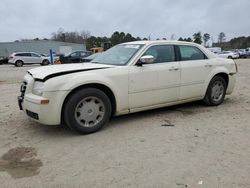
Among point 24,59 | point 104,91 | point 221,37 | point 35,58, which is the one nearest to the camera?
point 104,91

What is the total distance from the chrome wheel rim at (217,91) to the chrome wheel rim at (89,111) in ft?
9.74

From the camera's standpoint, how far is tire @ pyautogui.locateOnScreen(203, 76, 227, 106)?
6.43m

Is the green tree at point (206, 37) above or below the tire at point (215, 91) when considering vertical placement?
above

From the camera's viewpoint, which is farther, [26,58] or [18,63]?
[26,58]

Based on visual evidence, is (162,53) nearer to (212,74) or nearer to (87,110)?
(212,74)

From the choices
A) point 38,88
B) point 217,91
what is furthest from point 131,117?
point 217,91

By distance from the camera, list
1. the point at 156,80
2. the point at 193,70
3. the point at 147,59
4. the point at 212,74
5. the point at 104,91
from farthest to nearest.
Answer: the point at 212,74, the point at 193,70, the point at 156,80, the point at 147,59, the point at 104,91

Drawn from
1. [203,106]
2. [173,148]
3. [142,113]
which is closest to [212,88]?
[203,106]

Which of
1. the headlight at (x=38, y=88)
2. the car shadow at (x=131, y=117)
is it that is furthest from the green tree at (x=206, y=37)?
the headlight at (x=38, y=88)

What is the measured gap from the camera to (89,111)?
470cm

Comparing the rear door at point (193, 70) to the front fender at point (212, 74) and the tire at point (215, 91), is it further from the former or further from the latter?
the tire at point (215, 91)

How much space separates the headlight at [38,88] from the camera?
4.39 meters

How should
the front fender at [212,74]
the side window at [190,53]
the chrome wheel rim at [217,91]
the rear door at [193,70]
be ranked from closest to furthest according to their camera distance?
the rear door at [193,70] < the side window at [190,53] < the front fender at [212,74] < the chrome wheel rim at [217,91]

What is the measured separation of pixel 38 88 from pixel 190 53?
10.9 ft
